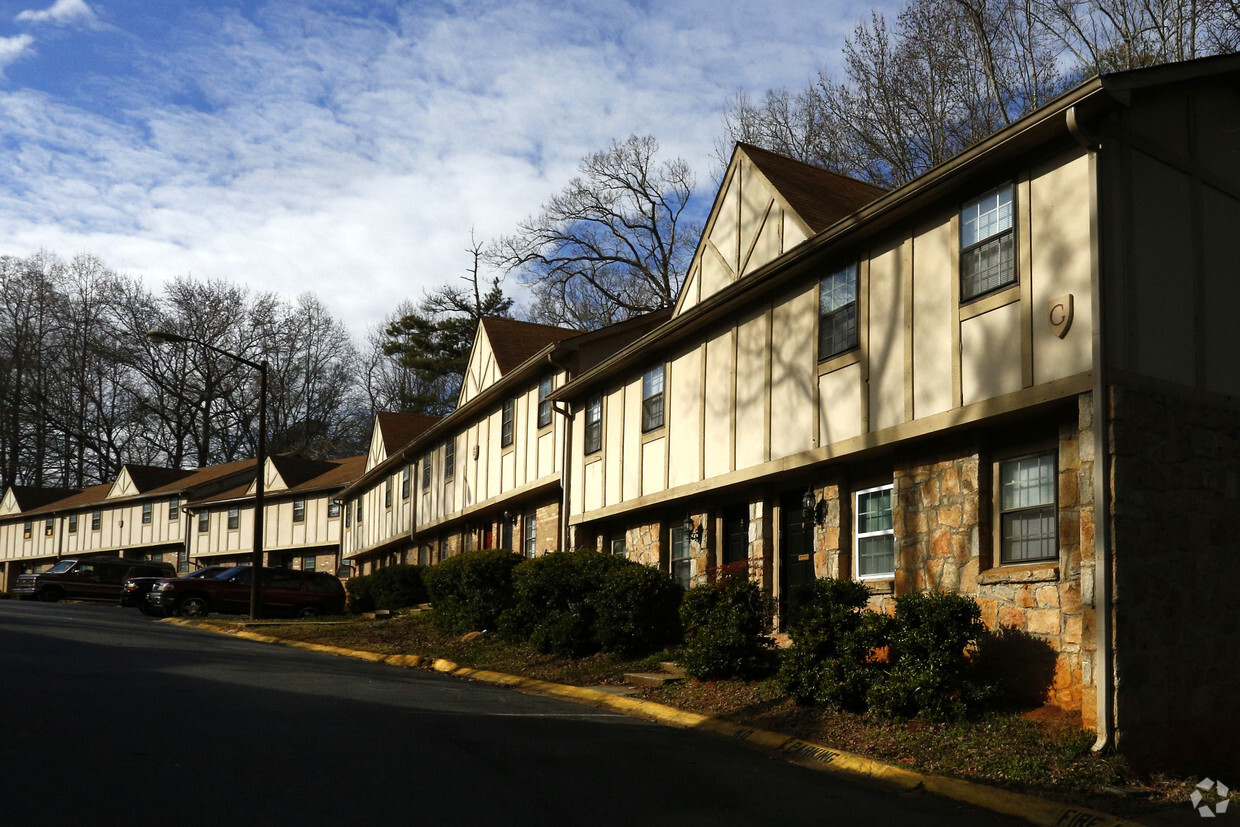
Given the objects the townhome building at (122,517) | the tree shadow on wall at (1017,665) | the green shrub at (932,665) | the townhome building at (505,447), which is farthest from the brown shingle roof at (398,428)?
the tree shadow on wall at (1017,665)

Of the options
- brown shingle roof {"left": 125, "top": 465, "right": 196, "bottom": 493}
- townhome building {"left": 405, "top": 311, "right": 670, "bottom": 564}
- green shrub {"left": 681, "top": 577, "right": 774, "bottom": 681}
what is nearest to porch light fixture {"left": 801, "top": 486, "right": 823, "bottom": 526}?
green shrub {"left": 681, "top": 577, "right": 774, "bottom": 681}

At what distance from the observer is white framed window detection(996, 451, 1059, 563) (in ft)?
35.4

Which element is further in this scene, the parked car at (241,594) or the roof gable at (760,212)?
the parked car at (241,594)

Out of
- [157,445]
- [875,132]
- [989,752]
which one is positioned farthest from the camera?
[157,445]

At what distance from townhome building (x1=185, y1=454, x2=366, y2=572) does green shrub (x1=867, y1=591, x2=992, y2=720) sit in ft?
119

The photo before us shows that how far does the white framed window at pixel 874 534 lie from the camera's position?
1301cm

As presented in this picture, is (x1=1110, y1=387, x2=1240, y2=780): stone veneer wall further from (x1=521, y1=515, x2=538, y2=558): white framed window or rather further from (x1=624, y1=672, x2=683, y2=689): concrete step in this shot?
(x1=521, y1=515, x2=538, y2=558): white framed window

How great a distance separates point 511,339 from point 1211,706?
21.4 m

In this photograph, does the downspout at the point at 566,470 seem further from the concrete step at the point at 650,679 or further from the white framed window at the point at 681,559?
the concrete step at the point at 650,679

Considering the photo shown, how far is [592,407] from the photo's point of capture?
2123 centimetres

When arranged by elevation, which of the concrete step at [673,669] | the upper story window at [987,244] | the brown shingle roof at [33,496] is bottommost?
the concrete step at [673,669]

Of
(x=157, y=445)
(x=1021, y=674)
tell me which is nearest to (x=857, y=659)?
(x=1021, y=674)

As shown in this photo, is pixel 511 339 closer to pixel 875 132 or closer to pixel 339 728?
pixel 875 132

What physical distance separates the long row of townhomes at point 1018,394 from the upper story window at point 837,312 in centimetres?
4
